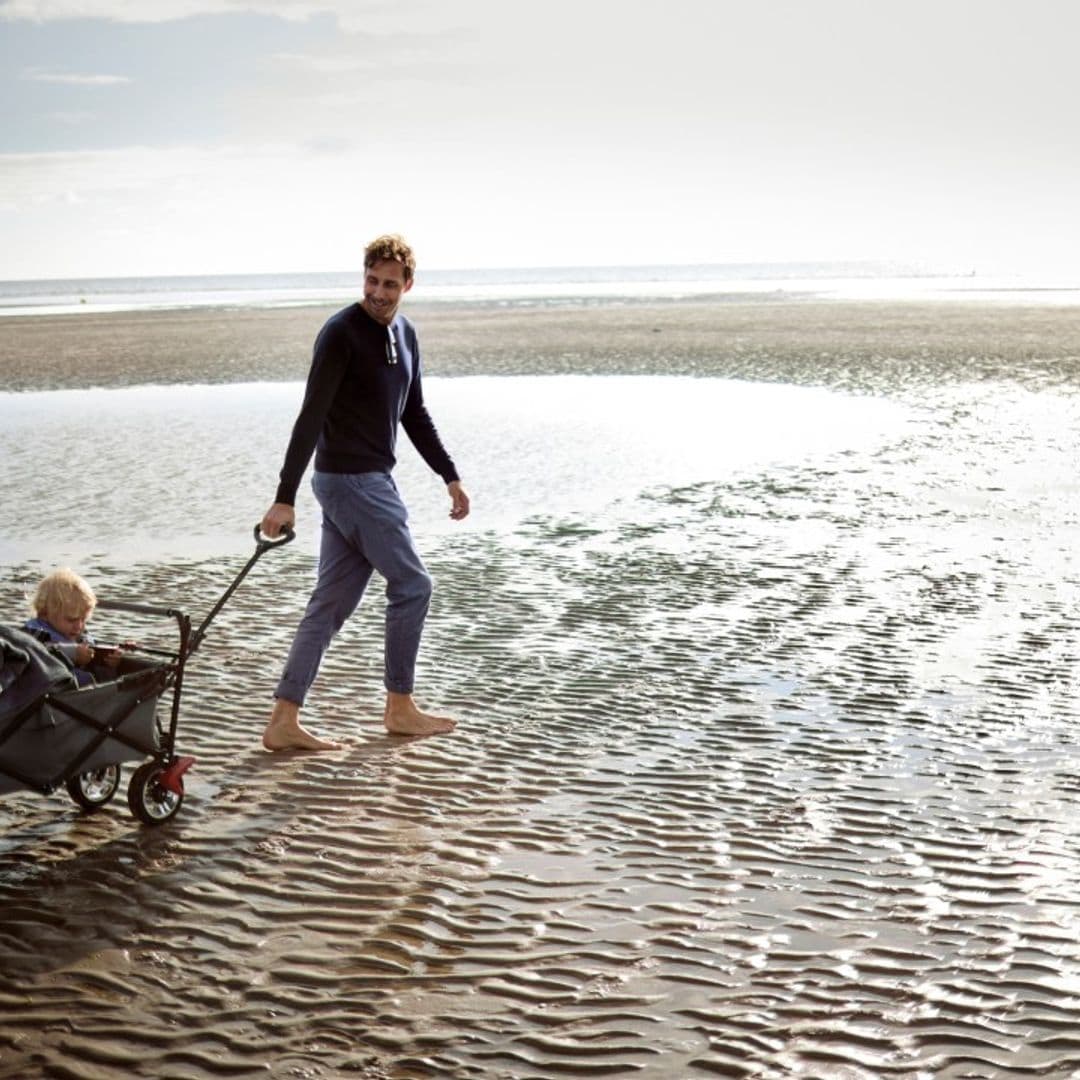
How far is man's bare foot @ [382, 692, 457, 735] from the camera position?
21.9ft

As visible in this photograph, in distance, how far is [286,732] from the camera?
6.46 m

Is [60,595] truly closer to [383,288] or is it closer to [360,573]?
[360,573]

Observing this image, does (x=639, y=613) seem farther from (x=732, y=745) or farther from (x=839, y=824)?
(x=839, y=824)

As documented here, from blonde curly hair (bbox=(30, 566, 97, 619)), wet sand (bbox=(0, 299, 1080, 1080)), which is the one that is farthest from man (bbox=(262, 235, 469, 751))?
blonde curly hair (bbox=(30, 566, 97, 619))

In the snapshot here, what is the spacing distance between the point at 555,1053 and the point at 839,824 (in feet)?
6.54

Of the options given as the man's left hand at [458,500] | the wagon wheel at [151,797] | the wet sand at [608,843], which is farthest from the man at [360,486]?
the wagon wheel at [151,797]

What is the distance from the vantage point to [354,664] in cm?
802

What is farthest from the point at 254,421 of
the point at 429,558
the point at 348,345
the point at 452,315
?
the point at 452,315

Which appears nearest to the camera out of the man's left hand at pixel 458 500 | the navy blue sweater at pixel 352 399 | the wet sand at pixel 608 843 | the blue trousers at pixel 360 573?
the wet sand at pixel 608 843

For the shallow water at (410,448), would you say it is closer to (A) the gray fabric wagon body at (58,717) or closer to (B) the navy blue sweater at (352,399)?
(B) the navy blue sweater at (352,399)

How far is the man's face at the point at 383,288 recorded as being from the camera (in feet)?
20.3

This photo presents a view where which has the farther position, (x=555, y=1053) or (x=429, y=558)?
(x=429, y=558)

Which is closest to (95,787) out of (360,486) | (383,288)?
(360,486)

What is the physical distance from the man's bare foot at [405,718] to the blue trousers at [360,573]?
48 millimetres
